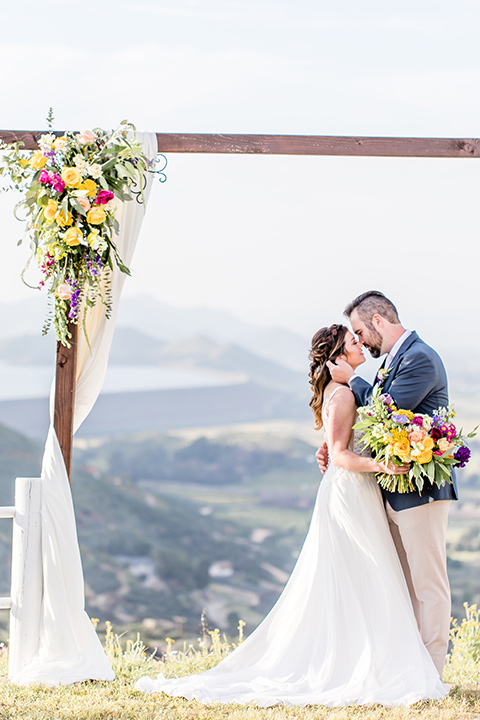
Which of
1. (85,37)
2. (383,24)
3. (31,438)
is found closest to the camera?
(383,24)

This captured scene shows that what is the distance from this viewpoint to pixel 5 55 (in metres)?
27.5

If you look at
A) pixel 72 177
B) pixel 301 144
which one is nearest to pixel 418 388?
pixel 301 144

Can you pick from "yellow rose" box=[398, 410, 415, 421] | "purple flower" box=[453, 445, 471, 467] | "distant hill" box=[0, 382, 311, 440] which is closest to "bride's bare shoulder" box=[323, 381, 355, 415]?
"yellow rose" box=[398, 410, 415, 421]

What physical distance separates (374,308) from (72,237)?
1.71 meters

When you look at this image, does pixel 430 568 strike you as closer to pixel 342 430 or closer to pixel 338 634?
pixel 338 634

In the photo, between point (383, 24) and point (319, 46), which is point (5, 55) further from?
point (383, 24)

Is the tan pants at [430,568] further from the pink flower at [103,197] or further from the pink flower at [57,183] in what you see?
the pink flower at [57,183]

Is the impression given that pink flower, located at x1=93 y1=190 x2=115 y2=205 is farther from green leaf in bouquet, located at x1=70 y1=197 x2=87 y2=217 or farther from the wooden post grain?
the wooden post grain

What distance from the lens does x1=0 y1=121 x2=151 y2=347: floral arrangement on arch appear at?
4012 millimetres

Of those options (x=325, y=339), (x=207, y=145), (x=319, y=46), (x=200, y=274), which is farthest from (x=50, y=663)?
(x=200, y=274)

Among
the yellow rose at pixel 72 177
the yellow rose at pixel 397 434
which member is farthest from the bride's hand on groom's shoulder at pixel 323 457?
the yellow rose at pixel 72 177

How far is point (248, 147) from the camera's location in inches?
170

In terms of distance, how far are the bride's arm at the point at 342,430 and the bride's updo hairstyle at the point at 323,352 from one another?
155 mm

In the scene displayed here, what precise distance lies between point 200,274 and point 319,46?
13.4 m
